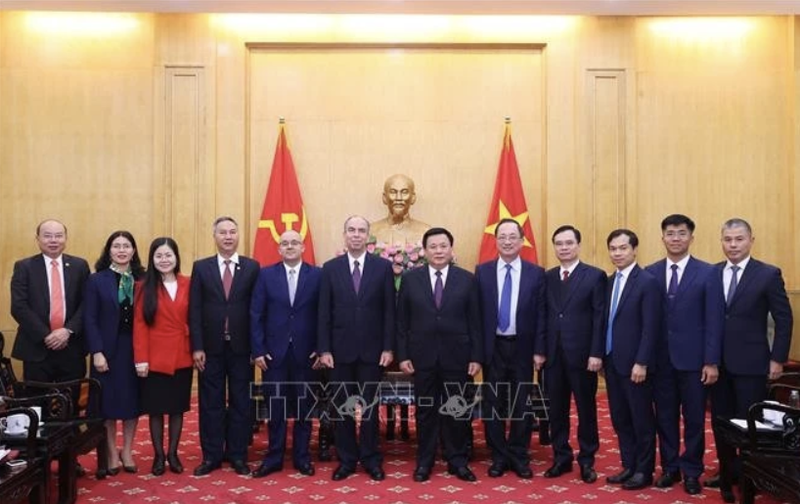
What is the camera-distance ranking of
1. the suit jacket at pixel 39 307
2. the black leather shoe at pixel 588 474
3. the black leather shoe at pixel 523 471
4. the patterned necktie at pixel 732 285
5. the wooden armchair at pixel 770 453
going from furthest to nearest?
the suit jacket at pixel 39 307 → the black leather shoe at pixel 523 471 → the black leather shoe at pixel 588 474 → the patterned necktie at pixel 732 285 → the wooden armchair at pixel 770 453

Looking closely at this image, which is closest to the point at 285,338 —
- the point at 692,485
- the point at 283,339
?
the point at 283,339

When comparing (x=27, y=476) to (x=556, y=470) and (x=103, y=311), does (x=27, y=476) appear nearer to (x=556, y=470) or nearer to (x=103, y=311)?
(x=103, y=311)

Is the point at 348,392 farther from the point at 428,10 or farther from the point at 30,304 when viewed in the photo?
the point at 428,10

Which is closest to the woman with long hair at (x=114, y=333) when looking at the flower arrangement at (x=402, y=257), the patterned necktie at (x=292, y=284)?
the patterned necktie at (x=292, y=284)

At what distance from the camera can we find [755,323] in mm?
4652

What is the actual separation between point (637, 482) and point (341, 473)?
5.32ft

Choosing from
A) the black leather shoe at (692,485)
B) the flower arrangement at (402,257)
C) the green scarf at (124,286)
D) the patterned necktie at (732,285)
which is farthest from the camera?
the flower arrangement at (402,257)

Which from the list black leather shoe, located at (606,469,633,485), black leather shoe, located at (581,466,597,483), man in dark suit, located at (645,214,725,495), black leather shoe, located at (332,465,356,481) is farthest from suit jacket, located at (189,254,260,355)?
man in dark suit, located at (645,214,725,495)

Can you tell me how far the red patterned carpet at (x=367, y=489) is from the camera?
449cm

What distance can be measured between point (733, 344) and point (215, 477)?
295 cm

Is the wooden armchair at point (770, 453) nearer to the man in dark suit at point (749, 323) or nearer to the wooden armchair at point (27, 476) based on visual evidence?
the man in dark suit at point (749, 323)

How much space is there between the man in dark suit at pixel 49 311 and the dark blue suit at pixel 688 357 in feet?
11.1

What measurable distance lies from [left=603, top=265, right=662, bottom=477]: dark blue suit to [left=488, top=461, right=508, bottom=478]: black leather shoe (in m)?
0.67

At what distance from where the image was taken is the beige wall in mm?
7902
